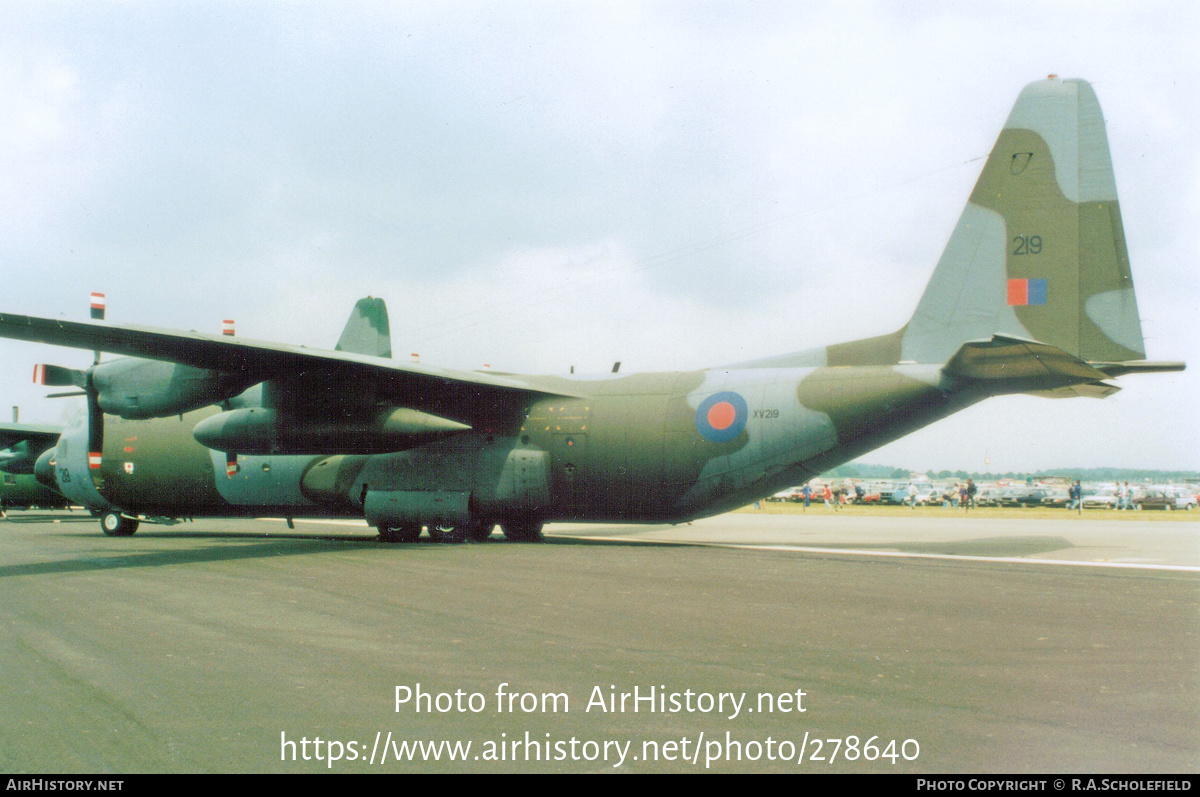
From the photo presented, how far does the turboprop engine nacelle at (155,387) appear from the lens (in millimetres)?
15891

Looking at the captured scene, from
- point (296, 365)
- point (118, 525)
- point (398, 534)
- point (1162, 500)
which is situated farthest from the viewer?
point (1162, 500)

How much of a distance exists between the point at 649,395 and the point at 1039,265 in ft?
23.7

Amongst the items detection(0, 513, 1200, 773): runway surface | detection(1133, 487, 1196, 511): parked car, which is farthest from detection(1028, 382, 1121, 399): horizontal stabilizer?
detection(1133, 487, 1196, 511): parked car

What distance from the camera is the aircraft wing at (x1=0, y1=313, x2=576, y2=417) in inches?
512

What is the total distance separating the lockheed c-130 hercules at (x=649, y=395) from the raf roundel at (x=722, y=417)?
0.04 m

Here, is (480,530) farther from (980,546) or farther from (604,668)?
(604,668)

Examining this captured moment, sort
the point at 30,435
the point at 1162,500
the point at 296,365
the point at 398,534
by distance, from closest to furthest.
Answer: the point at 296,365
the point at 398,534
the point at 30,435
the point at 1162,500

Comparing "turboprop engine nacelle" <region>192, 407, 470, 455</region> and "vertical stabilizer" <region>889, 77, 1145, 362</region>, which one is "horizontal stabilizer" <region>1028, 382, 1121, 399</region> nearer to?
"vertical stabilizer" <region>889, 77, 1145, 362</region>

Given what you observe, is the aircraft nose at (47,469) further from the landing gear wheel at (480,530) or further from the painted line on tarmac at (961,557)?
the painted line on tarmac at (961,557)

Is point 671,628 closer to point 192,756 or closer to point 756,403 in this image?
point 192,756

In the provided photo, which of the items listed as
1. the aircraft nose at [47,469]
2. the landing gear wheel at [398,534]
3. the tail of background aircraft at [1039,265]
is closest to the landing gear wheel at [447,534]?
the landing gear wheel at [398,534]

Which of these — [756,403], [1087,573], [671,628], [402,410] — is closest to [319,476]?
[402,410]

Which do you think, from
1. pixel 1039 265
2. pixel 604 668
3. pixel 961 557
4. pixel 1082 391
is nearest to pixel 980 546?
pixel 961 557

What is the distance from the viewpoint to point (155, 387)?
16016 mm
